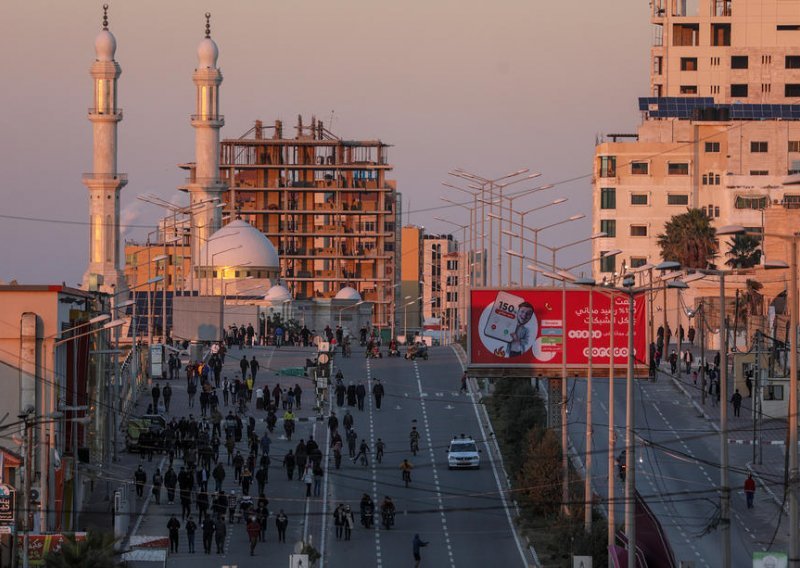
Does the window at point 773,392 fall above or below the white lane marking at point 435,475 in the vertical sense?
above

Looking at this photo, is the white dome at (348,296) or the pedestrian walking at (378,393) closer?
the pedestrian walking at (378,393)

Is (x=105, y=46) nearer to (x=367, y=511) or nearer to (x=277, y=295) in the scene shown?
(x=277, y=295)

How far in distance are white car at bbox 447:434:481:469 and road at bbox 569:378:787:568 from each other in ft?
12.3

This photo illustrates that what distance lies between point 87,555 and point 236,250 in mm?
96773

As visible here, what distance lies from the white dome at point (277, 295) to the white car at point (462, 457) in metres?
62.5

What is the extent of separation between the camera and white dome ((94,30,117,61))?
11535 centimetres

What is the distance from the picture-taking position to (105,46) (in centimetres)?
11519

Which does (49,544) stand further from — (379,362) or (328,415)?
(379,362)

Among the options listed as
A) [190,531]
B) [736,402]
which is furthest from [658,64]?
[190,531]

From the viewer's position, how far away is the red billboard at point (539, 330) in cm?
6397

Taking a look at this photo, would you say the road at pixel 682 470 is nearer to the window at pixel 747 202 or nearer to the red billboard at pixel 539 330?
the red billboard at pixel 539 330

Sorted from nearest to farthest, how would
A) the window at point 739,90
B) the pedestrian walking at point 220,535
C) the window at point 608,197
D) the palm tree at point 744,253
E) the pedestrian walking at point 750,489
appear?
1. the pedestrian walking at point 220,535
2. the pedestrian walking at point 750,489
3. the palm tree at point 744,253
4. the window at point 608,197
5. the window at point 739,90

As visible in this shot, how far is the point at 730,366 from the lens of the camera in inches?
3100

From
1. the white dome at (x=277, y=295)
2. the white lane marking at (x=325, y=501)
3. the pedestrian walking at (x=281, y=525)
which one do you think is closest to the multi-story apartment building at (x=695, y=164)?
the white dome at (x=277, y=295)
